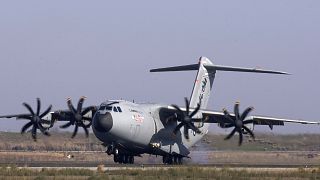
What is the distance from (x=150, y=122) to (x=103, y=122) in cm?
482

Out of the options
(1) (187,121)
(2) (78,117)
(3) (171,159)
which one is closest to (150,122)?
(1) (187,121)

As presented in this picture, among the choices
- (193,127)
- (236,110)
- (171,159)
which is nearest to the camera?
(236,110)

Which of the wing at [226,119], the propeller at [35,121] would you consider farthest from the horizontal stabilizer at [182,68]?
the propeller at [35,121]

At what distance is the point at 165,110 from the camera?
2012 inches

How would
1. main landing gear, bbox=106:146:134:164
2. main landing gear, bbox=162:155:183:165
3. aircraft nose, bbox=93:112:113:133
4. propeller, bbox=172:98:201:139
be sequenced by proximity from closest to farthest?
aircraft nose, bbox=93:112:113:133, propeller, bbox=172:98:201:139, main landing gear, bbox=106:146:134:164, main landing gear, bbox=162:155:183:165

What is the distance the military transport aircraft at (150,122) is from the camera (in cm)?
4709

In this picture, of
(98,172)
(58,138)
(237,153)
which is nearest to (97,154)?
(58,138)

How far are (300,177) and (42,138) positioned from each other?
131 ft

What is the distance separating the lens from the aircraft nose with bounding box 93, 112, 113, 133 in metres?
45.9

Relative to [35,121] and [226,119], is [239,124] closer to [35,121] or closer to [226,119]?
[226,119]

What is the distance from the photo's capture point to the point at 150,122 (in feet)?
164

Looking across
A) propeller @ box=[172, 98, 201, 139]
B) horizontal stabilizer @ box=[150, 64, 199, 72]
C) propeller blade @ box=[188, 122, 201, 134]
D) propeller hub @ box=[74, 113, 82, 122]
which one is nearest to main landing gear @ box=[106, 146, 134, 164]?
propeller hub @ box=[74, 113, 82, 122]

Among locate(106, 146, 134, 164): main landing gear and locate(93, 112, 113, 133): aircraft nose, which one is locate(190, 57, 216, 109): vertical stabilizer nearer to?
locate(106, 146, 134, 164): main landing gear

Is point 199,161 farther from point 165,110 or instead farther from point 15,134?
point 15,134
